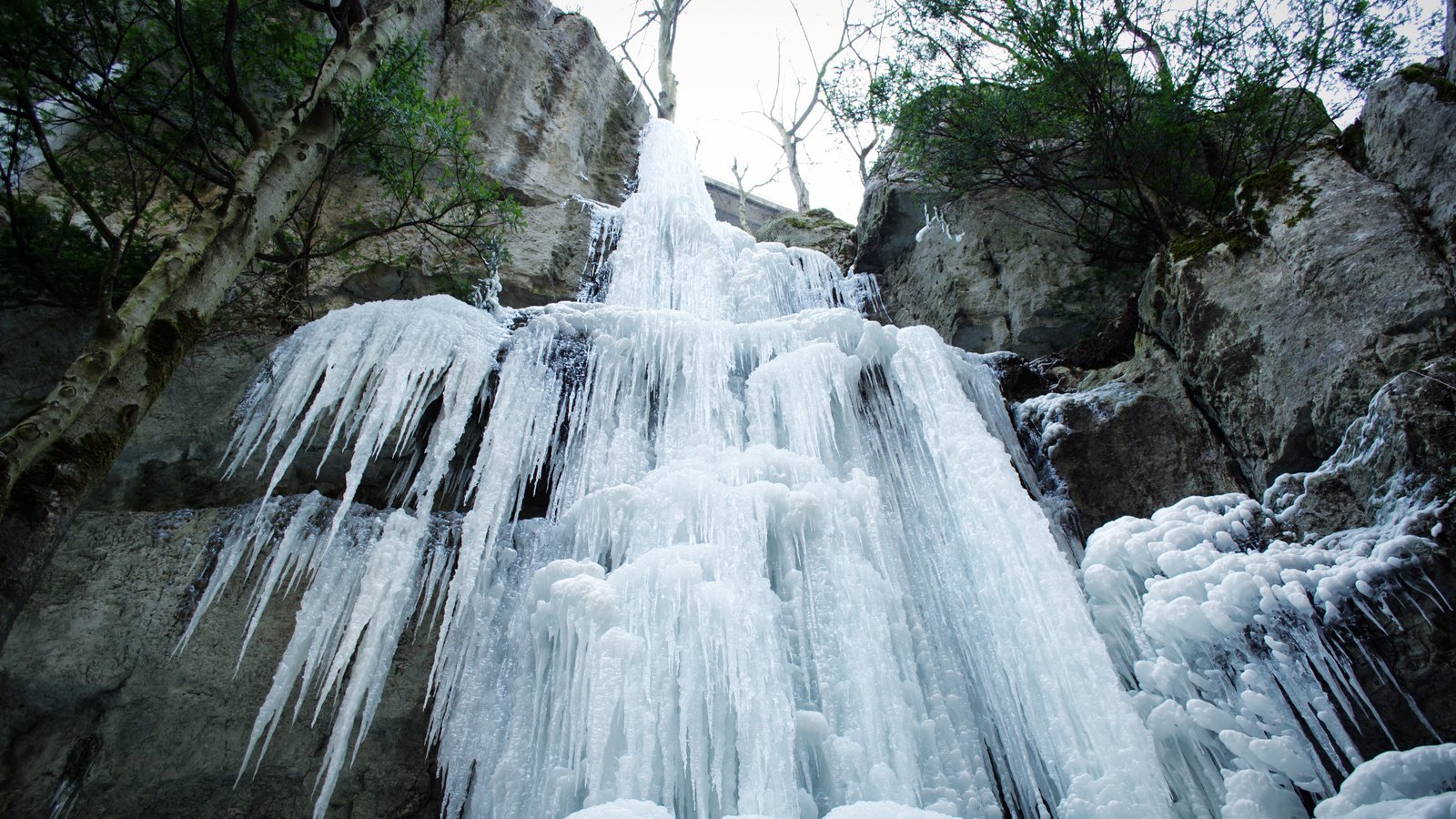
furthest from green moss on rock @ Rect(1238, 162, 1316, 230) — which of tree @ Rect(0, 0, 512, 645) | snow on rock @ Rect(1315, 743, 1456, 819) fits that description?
tree @ Rect(0, 0, 512, 645)

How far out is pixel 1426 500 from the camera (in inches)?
147

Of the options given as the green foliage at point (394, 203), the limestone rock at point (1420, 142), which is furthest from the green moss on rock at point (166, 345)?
the limestone rock at point (1420, 142)

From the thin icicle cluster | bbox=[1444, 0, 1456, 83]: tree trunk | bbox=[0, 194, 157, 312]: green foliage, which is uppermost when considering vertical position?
bbox=[1444, 0, 1456, 83]: tree trunk

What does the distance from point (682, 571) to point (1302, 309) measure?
186 inches

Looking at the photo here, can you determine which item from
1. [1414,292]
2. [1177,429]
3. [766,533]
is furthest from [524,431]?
[1414,292]

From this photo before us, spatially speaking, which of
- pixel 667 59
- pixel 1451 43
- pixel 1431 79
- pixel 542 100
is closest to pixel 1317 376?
pixel 1431 79

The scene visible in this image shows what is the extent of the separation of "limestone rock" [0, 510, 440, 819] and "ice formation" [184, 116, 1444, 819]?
20 centimetres

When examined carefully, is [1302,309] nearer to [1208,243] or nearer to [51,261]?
[1208,243]

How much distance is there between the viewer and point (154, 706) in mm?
4281

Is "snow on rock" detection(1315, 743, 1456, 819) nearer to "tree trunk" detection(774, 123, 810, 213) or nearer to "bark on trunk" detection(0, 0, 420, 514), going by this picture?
"bark on trunk" detection(0, 0, 420, 514)

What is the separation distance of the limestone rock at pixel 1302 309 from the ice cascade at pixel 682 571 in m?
1.71

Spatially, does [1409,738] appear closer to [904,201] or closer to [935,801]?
A: [935,801]

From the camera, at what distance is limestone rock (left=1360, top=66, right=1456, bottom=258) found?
485 cm

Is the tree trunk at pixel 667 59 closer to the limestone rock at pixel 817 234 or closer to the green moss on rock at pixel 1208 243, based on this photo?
the limestone rock at pixel 817 234
